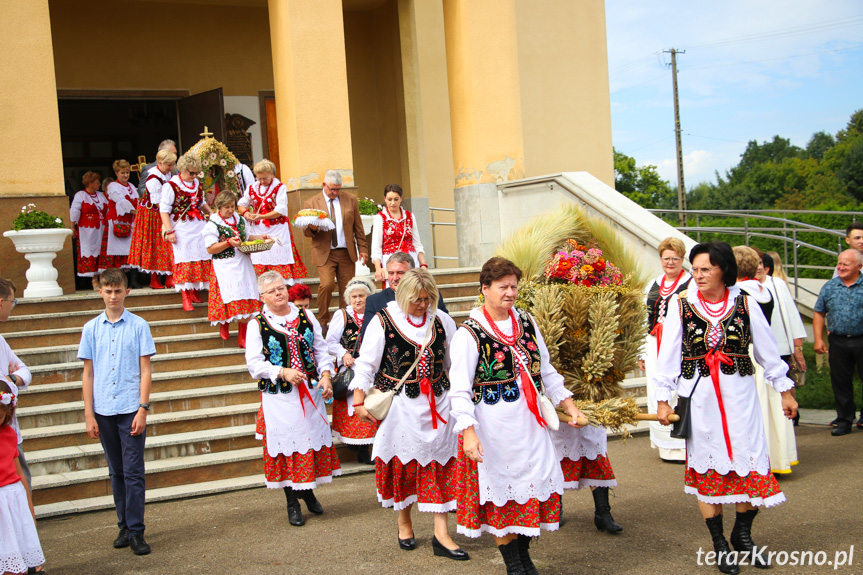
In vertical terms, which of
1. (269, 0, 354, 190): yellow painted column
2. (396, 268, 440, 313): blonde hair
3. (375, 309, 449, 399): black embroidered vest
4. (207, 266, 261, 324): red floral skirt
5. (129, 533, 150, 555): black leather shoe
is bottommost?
(129, 533, 150, 555): black leather shoe

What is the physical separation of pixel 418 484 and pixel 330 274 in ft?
14.6

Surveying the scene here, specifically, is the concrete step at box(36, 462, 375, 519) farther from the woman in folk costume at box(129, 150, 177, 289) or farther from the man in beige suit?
the woman in folk costume at box(129, 150, 177, 289)

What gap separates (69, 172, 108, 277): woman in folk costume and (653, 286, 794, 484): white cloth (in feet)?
28.3

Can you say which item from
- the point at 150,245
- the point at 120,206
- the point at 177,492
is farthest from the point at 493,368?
the point at 120,206

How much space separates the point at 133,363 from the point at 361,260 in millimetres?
4268

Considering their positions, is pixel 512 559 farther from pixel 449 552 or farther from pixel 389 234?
pixel 389 234

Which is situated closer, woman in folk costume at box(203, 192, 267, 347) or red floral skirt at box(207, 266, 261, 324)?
woman in folk costume at box(203, 192, 267, 347)

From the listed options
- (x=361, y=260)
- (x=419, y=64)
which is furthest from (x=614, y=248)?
(x=419, y=64)

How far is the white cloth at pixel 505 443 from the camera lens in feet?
14.6

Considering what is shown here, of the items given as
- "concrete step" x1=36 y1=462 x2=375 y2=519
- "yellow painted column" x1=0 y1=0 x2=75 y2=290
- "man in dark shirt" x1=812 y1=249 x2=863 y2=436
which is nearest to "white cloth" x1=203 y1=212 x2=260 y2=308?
"yellow painted column" x1=0 y1=0 x2=75 y2=290

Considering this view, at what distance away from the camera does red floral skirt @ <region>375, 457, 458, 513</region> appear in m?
5.29

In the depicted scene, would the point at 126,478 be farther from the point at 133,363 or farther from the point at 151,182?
the point at 151,182

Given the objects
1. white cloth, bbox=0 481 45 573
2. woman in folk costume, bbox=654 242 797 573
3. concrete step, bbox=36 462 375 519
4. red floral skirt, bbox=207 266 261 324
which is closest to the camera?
white cloth, bbox=0 481 45 573

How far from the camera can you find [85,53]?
44.2 ft
